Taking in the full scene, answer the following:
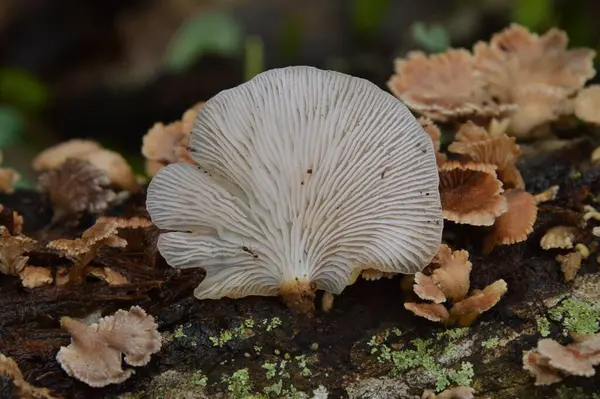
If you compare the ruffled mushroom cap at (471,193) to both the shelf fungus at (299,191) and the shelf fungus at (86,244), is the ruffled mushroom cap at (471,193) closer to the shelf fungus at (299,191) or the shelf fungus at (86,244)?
the shelf fungus at (299,191)

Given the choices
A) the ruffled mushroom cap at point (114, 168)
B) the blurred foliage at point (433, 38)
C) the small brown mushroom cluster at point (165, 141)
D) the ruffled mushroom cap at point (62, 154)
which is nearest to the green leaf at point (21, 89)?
the ruffled mushroom cap at point (62, 154)

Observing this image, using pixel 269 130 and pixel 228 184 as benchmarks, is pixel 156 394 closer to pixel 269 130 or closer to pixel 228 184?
pixel 228 184

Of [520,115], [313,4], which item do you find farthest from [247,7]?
[520,115]

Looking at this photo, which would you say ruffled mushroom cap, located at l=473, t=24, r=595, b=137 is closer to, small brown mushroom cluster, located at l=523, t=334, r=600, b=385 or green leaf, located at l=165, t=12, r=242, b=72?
small brown mushroom cluster, located at l=523, t=334, r=600, b=385

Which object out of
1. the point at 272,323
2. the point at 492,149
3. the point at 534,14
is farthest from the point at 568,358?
the point at 534,14

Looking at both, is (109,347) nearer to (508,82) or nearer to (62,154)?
(62,154)

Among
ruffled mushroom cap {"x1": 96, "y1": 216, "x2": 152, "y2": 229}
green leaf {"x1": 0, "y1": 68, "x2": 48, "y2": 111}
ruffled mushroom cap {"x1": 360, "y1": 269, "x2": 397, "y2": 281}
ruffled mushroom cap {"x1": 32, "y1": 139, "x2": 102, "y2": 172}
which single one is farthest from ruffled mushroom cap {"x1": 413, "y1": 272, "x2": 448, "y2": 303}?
green leaf {"x1": 0, "y1": 68, "x2": 48, "y2": 111}
